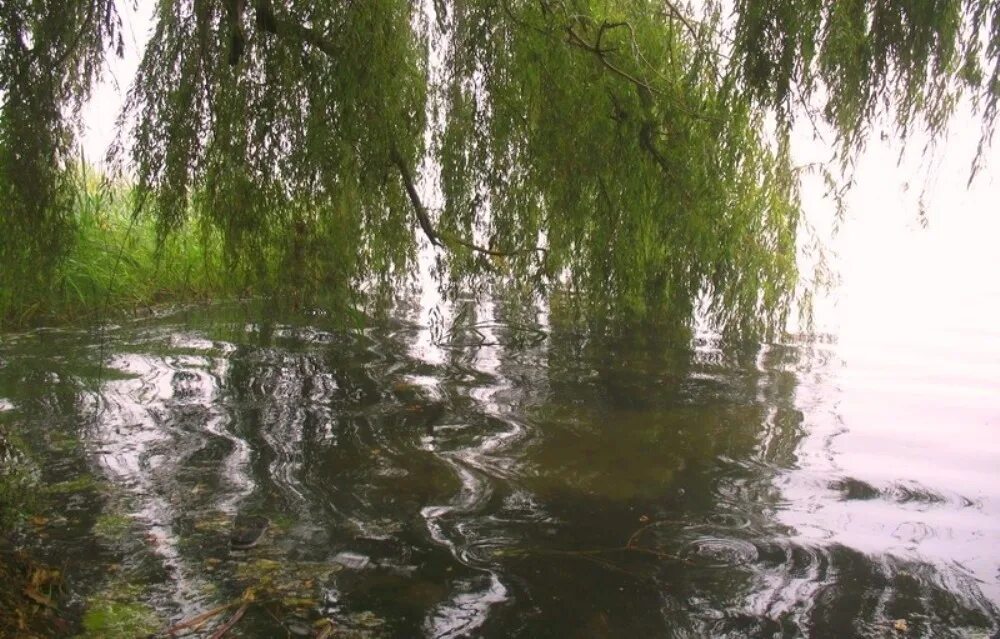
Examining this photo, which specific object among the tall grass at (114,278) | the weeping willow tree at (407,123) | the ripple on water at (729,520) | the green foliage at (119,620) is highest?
the weeping willow tree at (407,123)

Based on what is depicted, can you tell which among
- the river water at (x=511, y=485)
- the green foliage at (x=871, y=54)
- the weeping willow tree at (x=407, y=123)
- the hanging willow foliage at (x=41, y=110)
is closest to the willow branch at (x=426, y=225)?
the weeping willow tree at (x=407, y=123)

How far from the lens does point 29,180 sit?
377 centimetres

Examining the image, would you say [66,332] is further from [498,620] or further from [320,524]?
[498,620]

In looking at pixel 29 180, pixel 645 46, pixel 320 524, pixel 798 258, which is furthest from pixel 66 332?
pixel 798 258

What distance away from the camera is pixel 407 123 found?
3895mm

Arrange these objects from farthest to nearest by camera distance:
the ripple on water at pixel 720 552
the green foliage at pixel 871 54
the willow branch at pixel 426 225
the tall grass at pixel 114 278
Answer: the tall grass at pixel 114 278 < the willow branch at pixel 426 225 < the ripple on water at pixel 720 552 < the green foliage at pixel 871 54

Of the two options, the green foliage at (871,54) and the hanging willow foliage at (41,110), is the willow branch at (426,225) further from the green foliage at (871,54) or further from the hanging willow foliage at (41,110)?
the green foliage at (871,54)

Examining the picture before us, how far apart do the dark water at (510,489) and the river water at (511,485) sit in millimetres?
15

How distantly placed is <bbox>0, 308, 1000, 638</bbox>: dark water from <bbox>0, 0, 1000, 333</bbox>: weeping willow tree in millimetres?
1002

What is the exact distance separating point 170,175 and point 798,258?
4.83 meters

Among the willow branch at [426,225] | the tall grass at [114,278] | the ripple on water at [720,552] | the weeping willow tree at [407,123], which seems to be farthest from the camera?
the tall grass at [114,278]

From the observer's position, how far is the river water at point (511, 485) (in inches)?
120

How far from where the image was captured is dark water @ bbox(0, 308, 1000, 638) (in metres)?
3.05

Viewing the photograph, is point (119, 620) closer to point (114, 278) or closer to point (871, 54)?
point (871, 54)
